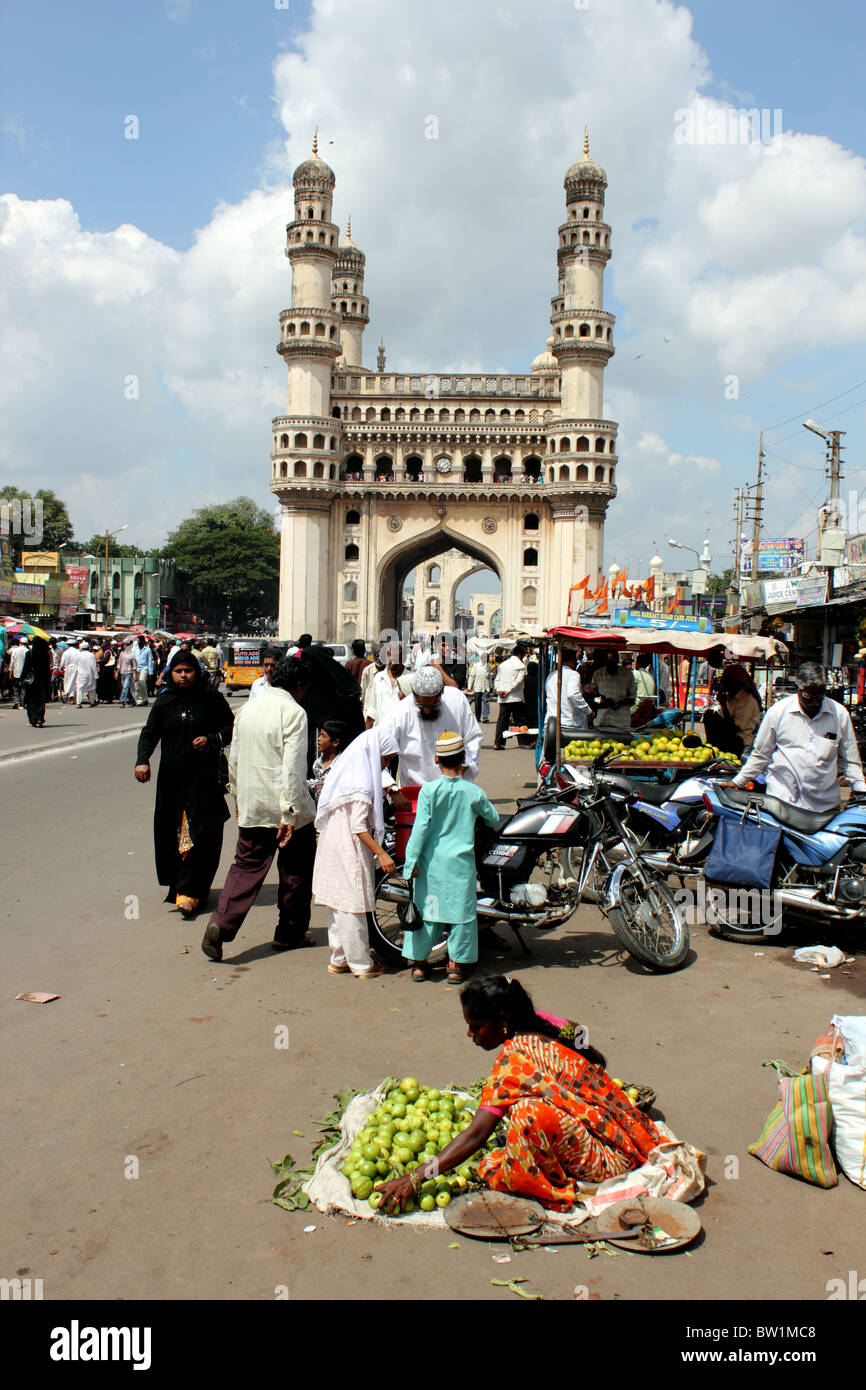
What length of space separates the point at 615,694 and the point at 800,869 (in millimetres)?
6449

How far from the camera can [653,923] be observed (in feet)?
18.0

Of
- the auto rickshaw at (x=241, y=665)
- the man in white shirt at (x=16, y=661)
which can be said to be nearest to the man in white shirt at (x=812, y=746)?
the man in white shirt at (x=16, y=661)

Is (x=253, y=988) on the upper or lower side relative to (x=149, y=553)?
lower

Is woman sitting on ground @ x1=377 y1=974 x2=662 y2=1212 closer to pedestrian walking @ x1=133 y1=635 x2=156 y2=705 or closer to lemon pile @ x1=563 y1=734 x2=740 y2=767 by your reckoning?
lemon pile @ x1=563 y1=734 x2=740 y2=767

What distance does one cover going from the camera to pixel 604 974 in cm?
537

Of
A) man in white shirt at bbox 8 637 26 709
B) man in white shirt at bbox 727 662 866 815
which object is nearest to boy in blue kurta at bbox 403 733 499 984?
man in white shirt at bbox 727 662 866 815

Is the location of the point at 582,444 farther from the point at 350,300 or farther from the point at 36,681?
the point at 36,681

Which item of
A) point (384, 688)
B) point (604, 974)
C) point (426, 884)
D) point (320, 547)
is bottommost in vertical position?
point (604, 974)

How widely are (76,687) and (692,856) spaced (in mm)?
20876

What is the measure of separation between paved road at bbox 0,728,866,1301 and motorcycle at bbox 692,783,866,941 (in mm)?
204

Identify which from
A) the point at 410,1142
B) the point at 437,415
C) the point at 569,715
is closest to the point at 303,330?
the point at 437,415
